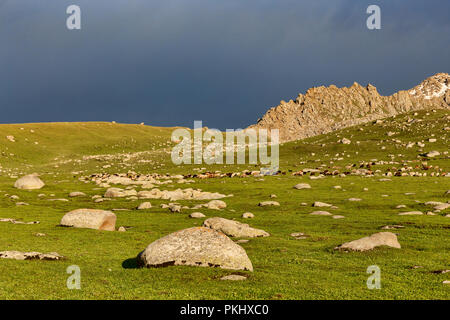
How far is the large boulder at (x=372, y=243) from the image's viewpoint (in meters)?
24.7

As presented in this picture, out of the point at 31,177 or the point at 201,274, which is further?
the point at 31,177

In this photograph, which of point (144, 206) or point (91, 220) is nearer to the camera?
point (91, 220)

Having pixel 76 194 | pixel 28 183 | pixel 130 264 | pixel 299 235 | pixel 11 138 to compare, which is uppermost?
pixel 11 138

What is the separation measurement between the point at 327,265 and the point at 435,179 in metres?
48.1

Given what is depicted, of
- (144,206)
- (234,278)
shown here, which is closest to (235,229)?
(234,278)

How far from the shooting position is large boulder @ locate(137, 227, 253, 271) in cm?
1952

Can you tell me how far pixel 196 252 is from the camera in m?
19.8

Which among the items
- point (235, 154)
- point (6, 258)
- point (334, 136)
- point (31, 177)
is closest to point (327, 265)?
point (6, 258)

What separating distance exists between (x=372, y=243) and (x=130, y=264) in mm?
14940

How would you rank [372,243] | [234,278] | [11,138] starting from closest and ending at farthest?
1. [234,278]
2. [372,243]
3. [11,138]

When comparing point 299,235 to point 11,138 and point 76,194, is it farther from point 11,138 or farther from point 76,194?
point 11,138

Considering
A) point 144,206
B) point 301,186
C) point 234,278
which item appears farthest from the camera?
point 301,186
